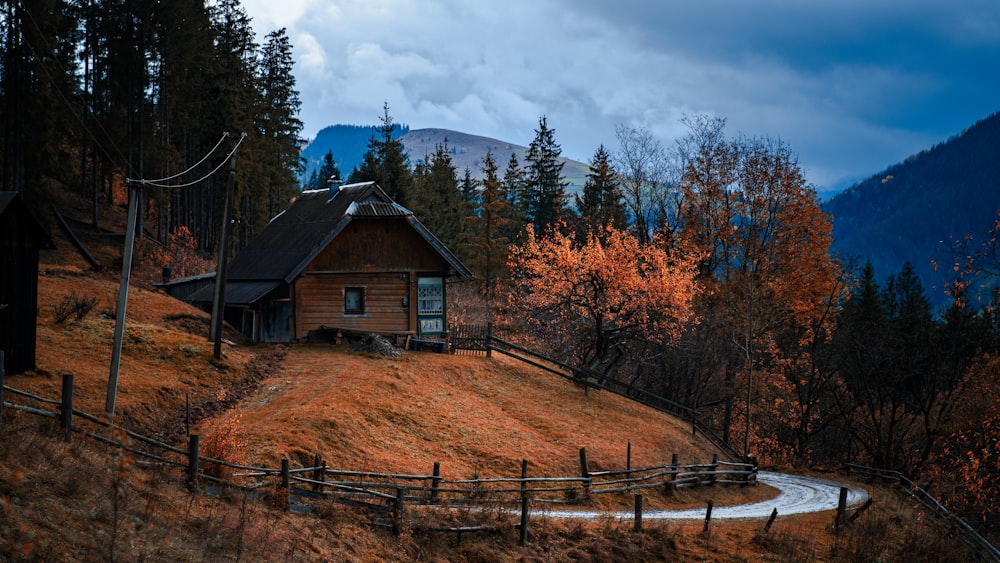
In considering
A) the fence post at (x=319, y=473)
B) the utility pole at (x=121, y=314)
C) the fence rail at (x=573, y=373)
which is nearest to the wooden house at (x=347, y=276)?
the fence rail at (x=573, y=373)

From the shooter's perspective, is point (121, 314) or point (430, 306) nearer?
point (121, 314)

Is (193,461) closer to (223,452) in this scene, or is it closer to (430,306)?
(223,452)

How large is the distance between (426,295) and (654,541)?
23.3 metres

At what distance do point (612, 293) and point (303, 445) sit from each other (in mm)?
22236

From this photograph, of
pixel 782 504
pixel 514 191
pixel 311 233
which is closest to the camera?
pixel 782 504

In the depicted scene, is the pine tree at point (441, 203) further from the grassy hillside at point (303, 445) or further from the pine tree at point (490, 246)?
the grassy hillside at point (303, 445)

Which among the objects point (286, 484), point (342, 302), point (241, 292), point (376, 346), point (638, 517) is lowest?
point (638, 517)

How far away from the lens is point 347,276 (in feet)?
128

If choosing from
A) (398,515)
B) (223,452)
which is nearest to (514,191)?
(398,515)

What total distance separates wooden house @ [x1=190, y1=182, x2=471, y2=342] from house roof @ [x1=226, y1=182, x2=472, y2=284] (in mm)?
69

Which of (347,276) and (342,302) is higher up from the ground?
(347,276)

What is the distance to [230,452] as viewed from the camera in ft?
56.0

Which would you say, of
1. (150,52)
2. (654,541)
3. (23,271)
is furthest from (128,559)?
(150,52)

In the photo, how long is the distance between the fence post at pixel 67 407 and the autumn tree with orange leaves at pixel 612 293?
28279 millimetres
